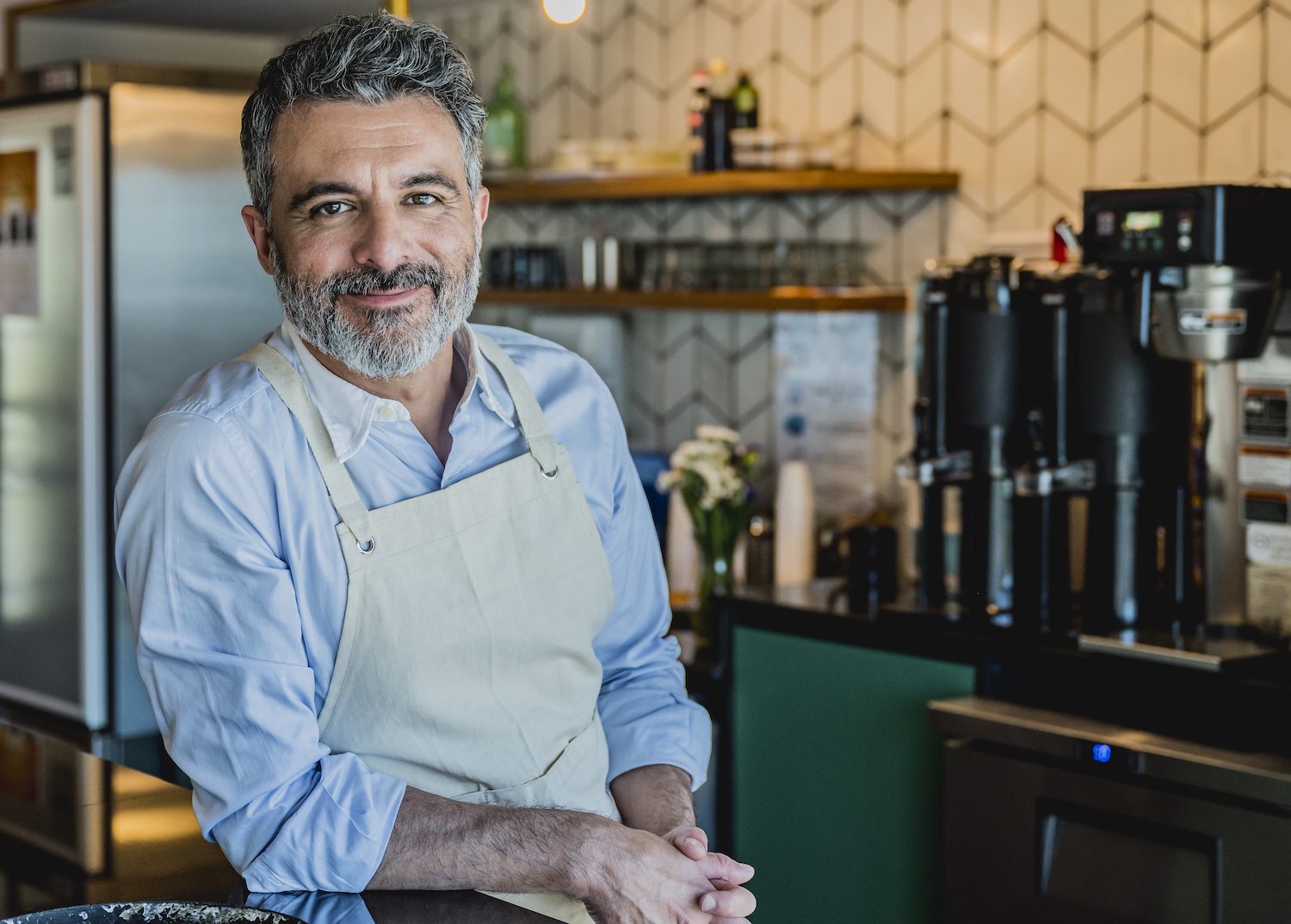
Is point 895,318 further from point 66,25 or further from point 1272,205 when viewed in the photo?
point 66,25

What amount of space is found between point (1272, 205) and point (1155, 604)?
2.17 feet

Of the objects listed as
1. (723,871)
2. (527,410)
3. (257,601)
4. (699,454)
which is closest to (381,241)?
(527,410)

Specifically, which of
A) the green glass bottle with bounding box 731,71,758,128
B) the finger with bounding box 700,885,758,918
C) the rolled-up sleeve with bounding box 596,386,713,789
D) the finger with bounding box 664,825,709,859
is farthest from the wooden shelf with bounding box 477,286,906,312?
the finger with bounding box 700,885,758,918

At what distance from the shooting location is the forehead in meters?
1.53

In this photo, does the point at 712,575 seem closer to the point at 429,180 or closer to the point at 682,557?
the point at 682,557

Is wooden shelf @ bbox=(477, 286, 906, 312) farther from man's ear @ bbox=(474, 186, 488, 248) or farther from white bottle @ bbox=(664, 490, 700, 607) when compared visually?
man's ear @ bbox=(474, 186, 488, 248)

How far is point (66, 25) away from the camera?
16.0 feet

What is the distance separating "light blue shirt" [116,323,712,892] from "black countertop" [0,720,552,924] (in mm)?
43

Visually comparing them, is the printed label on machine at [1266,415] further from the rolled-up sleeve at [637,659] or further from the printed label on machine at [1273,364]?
the rolled-up sleeve at [637,659]

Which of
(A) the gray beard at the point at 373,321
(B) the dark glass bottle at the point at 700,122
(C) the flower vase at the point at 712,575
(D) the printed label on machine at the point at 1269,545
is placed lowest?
(C) the flower vase at the point at 712,575

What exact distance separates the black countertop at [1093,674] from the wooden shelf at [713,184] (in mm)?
919

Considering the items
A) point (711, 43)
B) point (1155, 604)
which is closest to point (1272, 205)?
point (1155, 604)

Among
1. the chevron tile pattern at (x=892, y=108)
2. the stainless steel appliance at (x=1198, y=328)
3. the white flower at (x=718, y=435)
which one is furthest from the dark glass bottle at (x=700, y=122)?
the stainless steel appliance at (x=1198, y=328)

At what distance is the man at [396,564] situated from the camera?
4.58 feet
